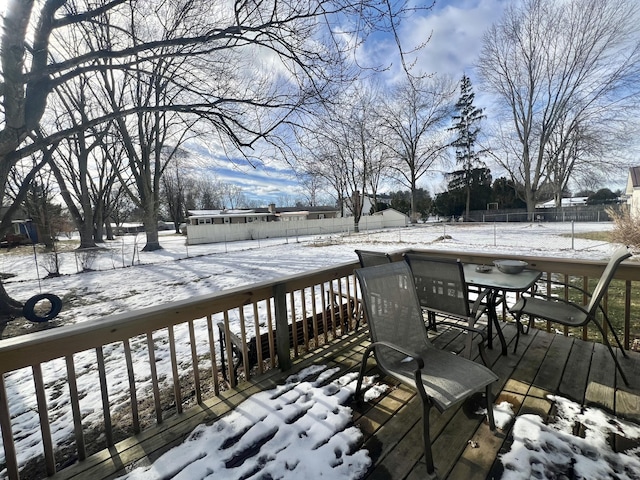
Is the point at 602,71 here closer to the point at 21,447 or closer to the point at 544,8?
the point at 544,8

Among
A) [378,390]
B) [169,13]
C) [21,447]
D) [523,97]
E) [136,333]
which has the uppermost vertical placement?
[523,97]

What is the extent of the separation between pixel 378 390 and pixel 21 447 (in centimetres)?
274

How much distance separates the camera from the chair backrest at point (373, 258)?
9.16ft

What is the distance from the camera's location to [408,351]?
160 cm

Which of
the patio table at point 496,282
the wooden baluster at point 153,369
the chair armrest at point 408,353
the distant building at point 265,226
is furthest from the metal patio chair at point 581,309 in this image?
the distant building at point 265,226

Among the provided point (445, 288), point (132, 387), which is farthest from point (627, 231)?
point (132, 387)

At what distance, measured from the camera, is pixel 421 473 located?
55.3 inches

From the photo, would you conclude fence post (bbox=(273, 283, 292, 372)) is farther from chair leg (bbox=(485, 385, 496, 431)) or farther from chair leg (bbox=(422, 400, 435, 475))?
chair leg (bbox=(485, 385, 496, 431))

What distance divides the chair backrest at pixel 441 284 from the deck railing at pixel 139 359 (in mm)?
850

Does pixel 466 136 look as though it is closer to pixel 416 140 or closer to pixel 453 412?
pixel 416 140

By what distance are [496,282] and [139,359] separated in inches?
161

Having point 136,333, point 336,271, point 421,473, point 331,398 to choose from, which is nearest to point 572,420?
point 421,473

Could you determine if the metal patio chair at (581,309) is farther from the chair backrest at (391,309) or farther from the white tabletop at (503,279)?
the chair backrest at (391,309)

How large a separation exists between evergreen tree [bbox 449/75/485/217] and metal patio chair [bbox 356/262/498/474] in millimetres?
32249
